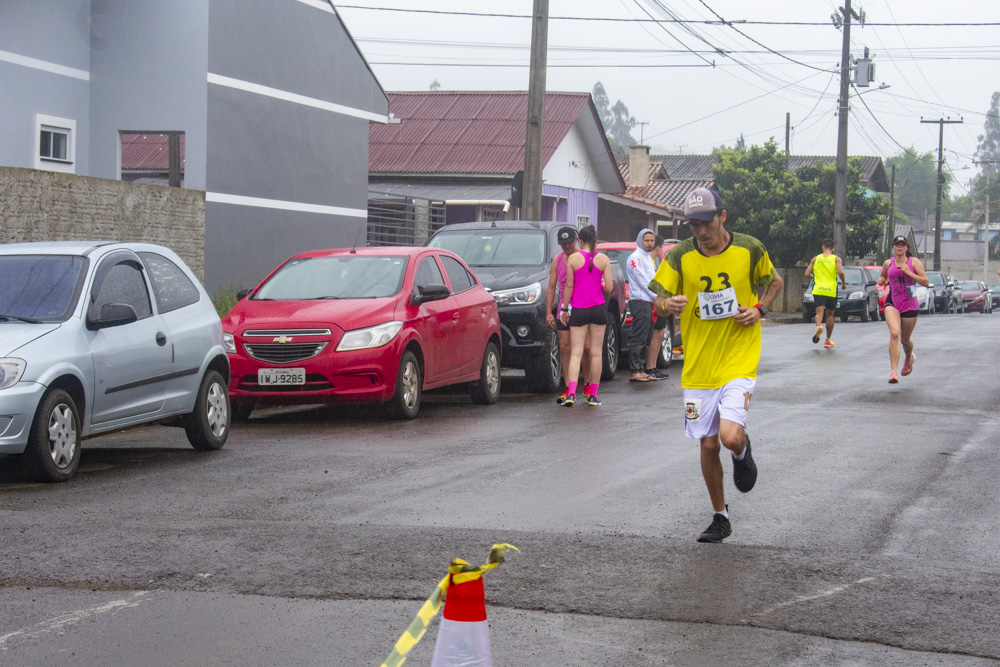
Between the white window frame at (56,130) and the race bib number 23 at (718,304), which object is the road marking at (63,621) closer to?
the race bib number 23 at (718,304)

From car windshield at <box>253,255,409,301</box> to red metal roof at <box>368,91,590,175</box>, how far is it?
21.3m

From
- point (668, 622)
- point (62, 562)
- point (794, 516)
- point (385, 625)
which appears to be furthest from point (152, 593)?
point (794, 516)

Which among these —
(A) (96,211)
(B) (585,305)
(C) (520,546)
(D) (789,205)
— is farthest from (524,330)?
(D) (789,205)

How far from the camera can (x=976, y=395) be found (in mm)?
14727

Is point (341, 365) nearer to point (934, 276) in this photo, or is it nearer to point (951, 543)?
point (951, 543)

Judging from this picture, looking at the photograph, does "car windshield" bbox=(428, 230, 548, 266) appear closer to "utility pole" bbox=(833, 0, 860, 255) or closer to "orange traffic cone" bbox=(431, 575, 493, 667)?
"orange traffic cone" bbox=(431, 575, 493, 667)

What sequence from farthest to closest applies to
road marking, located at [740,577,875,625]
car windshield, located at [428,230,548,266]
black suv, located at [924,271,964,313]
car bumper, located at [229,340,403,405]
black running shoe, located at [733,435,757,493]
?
1. black suv, located at [924,271,964,313]
2. car windshield, located at [428,230,548,266]
3. car bumper, located at [229,340,403,405]
4. black running shoe, located at [733,435,757,493]
5. road marking, located at [740,577,875,625]

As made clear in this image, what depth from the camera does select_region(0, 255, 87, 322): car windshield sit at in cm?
880

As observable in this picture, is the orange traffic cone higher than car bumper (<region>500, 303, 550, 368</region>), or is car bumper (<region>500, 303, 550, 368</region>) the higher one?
car bumper (<region>500, 303, 550, 368</region>)

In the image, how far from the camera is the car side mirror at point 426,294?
12.0 metres

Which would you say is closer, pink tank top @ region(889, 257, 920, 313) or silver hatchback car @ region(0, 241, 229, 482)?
silver hatchback car @ region(0, 241, 229, 482)

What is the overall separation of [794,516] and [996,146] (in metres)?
181

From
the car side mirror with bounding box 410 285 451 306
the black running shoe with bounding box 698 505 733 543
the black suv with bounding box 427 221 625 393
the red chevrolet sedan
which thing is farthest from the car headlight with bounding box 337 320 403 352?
the black running shoe with bounding box 698 505 733 543

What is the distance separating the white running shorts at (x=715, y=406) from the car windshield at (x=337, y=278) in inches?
230
